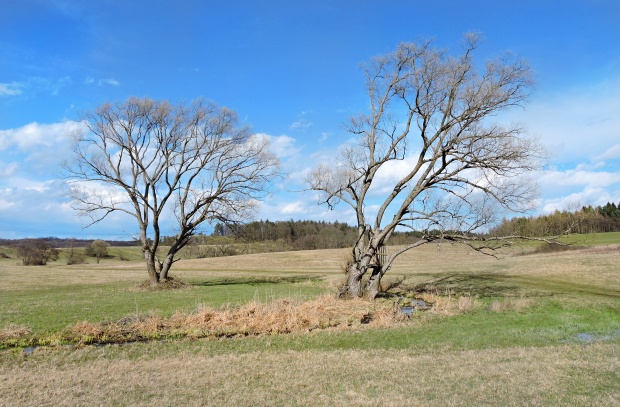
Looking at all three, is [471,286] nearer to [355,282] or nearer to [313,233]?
[355,282]

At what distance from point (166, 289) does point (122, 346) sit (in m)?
17.4

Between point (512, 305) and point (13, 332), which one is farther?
point (512, 305)

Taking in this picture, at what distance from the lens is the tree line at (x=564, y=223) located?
21.3m

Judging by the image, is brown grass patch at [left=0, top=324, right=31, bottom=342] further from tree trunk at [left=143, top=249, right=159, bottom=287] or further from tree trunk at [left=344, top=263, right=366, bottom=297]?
tree trunk at [left=143, top=249, right=159, bottom=287]

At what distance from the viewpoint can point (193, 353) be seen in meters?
11.8

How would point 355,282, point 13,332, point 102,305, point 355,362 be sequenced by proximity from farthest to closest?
point 355,282 < point 102,305 < point 13,332 < point 355,362

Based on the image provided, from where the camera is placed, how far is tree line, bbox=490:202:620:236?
21.3 metres

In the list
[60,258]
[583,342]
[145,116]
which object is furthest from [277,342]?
[60,258]

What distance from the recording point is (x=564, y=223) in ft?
121

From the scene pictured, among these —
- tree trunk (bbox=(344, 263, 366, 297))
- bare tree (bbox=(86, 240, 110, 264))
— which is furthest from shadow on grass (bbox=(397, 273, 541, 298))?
bare tree (bbox=(86, 240, 110, 264))

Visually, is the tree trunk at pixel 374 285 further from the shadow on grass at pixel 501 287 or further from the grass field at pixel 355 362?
the shadow on grass at pixel 501 287

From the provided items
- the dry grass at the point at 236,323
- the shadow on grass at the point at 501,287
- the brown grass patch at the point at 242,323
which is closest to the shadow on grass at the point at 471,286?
the shadow on grass at the point at 501,287

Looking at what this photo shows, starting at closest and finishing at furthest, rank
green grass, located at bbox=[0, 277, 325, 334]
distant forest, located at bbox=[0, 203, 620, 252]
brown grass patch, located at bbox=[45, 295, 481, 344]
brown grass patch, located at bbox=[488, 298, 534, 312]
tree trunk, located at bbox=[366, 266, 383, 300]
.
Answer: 1. brown grass patch, located at bbox=[45, 295, 481, 344]
2. green grass, located at bbox=[0, 277, 325, 334]
3. brown grass patch, located at bbox=[488, 298, 534, 312]
4. tree trunk, located at bbox=[366, 266, 383, 300]
5. distant forest, located at bbox=[0, 203, 620, 252]

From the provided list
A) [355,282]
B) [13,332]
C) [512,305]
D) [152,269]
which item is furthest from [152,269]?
[512,305]
